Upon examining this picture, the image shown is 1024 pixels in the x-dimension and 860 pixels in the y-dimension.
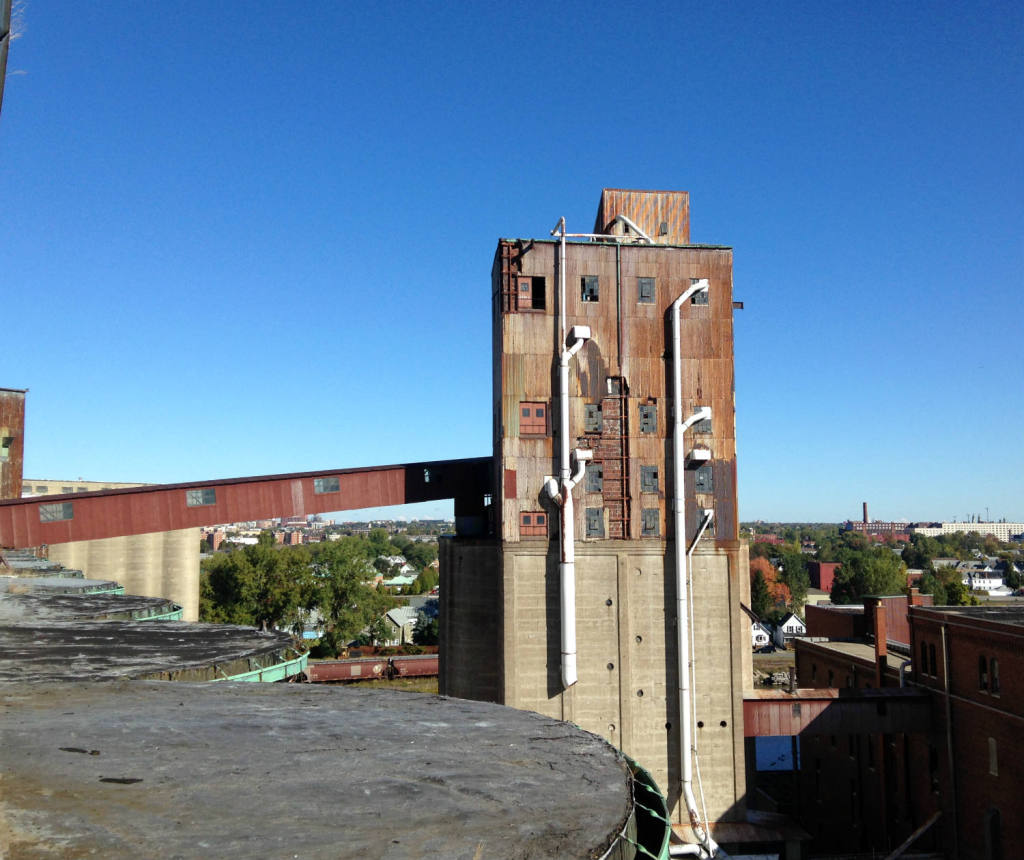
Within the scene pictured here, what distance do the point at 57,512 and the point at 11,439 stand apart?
1078 inches

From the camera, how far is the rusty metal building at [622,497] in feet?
105

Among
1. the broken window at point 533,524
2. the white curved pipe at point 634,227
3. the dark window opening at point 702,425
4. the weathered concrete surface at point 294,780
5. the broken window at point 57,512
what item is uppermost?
the white curved pipe at point 634,227

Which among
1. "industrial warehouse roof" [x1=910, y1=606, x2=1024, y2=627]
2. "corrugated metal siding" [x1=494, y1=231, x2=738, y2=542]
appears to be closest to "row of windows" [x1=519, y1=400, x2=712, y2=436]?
"corrugated metal siding" [x1=494, y1=231, x2=738, y2=542]

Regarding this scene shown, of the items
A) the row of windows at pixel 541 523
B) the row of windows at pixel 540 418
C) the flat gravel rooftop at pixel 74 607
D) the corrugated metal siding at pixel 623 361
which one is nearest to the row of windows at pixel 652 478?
the corrugated metal siding at pixel 623 361

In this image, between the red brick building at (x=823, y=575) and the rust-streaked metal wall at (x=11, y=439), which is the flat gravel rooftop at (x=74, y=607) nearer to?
the rust-streaked metal wall at (x=11, y=439)

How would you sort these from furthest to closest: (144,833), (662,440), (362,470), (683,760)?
(362,470), (662,440), (683,760), (144,833)

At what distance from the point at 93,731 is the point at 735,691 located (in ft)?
89.2

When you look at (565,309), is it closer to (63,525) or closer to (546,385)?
(546,385)

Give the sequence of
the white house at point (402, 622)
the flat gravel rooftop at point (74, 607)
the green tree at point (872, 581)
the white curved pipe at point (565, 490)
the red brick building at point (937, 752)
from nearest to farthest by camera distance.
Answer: the flat gravel rooftop at point (74, 607) < the red brick building at point (937, 752) < the white curved pipe at point (565, 490) < the green tree at point (872, 581) < the white house at point (402, 622)

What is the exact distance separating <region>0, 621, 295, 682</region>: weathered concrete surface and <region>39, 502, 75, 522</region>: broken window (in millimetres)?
7042

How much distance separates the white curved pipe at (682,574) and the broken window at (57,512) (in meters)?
23.6

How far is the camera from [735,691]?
3269 centimetres

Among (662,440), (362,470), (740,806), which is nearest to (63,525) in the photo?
(362,470)

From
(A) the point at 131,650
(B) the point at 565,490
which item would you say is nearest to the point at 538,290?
(B) the point at 565,490
